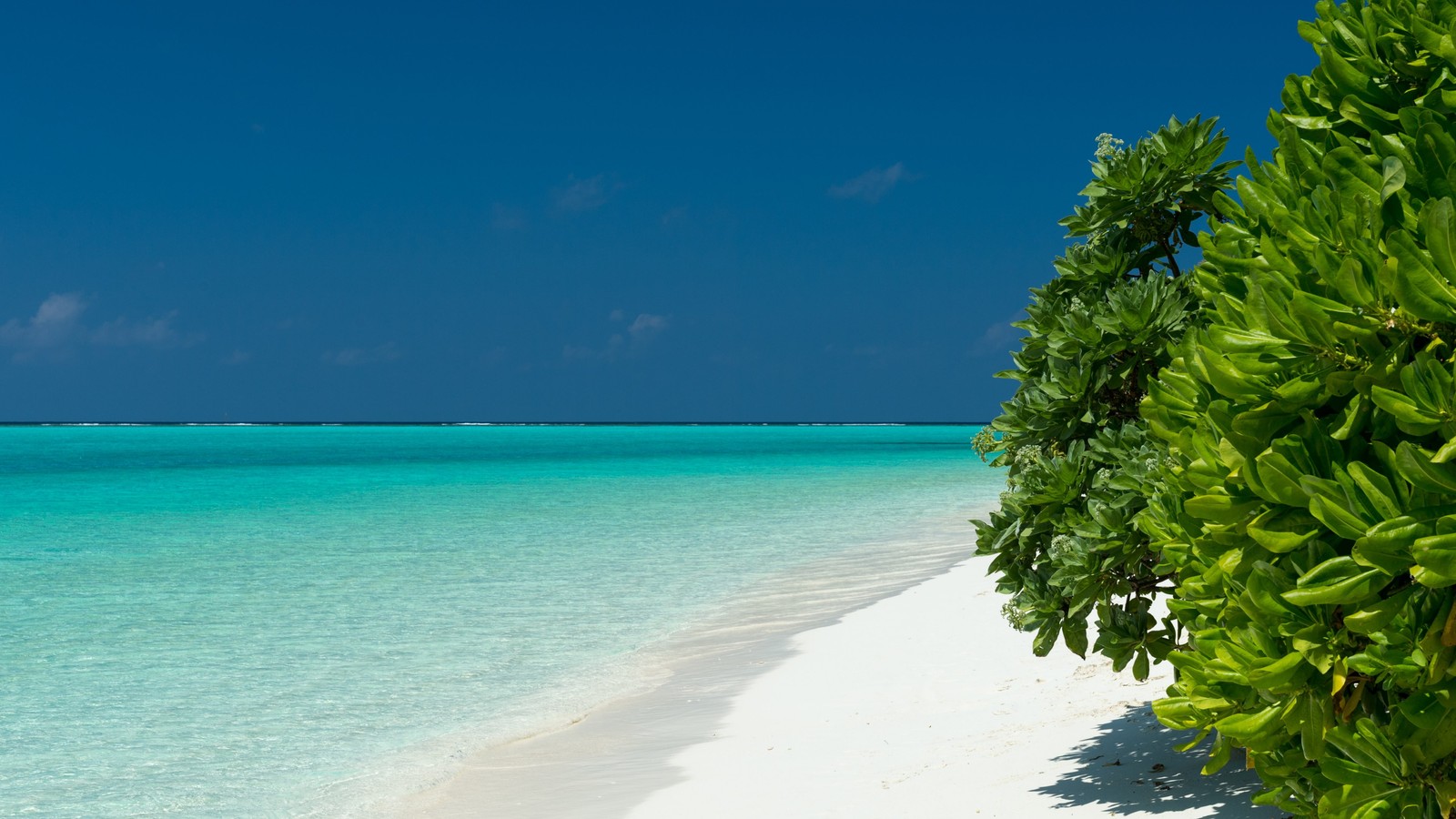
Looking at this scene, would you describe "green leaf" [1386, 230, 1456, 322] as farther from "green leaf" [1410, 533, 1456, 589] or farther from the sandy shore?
the sandy shore

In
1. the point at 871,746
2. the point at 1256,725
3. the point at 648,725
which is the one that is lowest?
the point at 648,725

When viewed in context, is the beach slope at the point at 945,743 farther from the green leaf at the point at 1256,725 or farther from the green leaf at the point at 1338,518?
the green leaf at the point at 1338,518

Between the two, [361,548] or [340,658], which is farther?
[361,548]

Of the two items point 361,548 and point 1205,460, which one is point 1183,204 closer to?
point 1205,460

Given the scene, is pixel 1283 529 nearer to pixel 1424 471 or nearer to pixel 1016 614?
pixel 1424 471

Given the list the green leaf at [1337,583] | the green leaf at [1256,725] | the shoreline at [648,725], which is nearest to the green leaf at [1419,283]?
the green leaf at [1337,583]

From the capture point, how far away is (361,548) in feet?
73.3

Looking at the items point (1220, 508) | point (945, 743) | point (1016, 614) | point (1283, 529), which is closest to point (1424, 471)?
point (1283, 529)

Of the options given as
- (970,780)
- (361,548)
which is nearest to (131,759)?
(970,780)

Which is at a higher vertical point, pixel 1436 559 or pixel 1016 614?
pixel 1436 559

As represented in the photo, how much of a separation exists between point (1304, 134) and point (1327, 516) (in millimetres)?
1166

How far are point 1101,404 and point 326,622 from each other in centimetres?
1197

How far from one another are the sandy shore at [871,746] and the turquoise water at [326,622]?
3.19ft

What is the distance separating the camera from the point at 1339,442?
2480 mm
